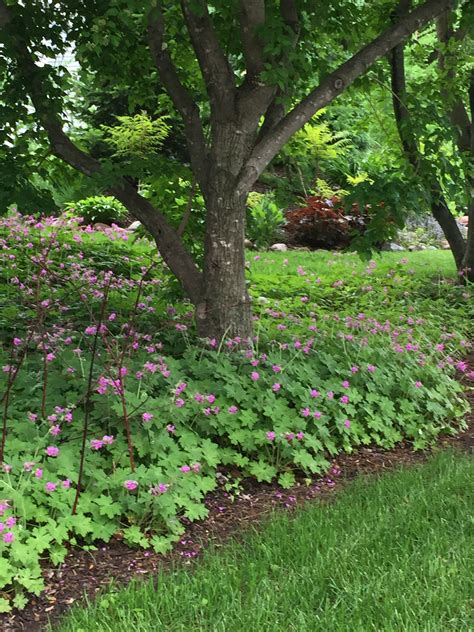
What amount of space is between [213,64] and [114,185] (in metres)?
1.02

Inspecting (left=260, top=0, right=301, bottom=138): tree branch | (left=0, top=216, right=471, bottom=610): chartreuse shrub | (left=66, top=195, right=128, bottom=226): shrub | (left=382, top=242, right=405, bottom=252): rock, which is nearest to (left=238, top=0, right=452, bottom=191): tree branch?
(left=260, top=0, right=301, bottom=138): tree branch

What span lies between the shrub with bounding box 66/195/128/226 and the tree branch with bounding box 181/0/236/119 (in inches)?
283

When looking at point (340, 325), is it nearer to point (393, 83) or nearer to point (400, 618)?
point (393, 83)

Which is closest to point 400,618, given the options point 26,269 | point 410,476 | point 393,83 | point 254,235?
point 410,476

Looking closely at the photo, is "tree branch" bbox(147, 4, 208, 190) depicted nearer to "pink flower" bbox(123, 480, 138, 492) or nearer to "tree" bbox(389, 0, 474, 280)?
"tree" bbox(389, 0, 474, 280)

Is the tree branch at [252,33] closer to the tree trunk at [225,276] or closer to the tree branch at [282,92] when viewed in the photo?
the tree branch at [282,92]

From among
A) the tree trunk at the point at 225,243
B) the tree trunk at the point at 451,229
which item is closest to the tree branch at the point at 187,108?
the tree trunk at the point at 225,243

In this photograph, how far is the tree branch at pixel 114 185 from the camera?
14.9 ft

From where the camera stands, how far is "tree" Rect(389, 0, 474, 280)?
515cm

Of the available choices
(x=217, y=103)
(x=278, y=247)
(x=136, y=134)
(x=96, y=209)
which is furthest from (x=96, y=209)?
(x=217, y=103)

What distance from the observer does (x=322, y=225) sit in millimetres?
12555

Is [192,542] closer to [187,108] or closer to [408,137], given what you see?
[187,108]

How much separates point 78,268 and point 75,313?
1.07 meters

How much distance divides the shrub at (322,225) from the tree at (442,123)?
377 cm
